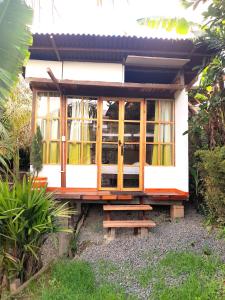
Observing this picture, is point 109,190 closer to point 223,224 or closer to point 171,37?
point 223,224

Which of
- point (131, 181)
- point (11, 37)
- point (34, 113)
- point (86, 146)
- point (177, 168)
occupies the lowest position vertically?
point (131, 181)

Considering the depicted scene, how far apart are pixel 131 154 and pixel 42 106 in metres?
2.34

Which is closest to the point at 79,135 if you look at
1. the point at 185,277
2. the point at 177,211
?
the point at 177,211

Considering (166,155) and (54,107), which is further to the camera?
(166,155)

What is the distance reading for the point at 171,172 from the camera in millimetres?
6520

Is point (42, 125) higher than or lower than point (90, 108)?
lower

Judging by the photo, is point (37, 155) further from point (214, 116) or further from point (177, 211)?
point (214, 116)

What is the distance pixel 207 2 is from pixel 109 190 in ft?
13.6

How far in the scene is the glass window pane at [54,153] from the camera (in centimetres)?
633

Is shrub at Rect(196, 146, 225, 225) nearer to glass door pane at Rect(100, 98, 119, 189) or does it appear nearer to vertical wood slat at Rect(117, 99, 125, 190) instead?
vertical wood slat at Rect(117, 99, 125, 190)

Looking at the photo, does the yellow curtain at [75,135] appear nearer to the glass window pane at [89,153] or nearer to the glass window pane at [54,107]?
the glass window pane at [89,153]

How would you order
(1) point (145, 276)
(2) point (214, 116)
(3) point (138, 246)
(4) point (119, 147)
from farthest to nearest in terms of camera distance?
(4) point (119, 147) → (2) point (214, 116) → (3) point (138, 246) → (1) point (145, 276)

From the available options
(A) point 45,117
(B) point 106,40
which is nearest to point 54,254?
(A) point 45,117

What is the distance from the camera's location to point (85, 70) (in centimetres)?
621
